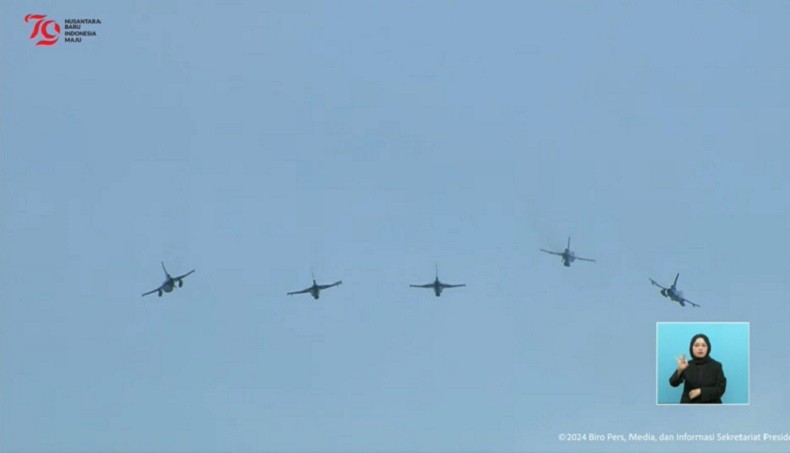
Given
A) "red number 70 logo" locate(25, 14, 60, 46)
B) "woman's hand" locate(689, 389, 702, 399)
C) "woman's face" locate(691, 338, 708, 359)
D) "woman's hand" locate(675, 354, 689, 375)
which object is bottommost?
"woman's hand" locate(689, 389, 702, 399)

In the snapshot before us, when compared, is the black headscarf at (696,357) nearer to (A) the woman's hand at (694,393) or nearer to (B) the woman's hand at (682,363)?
(B) the woman's hand at (682,363)

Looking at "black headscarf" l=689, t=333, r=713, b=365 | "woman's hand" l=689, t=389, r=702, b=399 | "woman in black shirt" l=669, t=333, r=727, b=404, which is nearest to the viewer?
"woman in black shirt" l=669, t=333, r=727, b=404

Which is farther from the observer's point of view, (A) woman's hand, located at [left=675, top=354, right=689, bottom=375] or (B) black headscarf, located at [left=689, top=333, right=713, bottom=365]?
(A) woman's hand, located at [left=675, top=354, right=689, bottom=375]

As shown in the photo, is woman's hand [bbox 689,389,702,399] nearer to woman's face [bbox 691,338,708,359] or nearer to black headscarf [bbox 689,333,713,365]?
black headscarf [bbox 689,333,713,365]

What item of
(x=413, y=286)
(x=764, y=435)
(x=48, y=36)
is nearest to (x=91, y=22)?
(x=48, y=36)

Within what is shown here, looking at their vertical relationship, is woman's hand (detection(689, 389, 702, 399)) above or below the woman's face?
below

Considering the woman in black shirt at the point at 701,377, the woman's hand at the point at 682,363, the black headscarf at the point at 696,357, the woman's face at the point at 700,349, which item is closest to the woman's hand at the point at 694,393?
the woman in black shirt at the point at 701,377

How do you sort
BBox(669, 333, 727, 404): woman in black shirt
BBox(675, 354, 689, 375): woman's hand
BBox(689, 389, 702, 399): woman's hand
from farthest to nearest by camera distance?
BBox(675, 354, 689, 375): woman's hand
BBox(689, 389, 702, 399): woman's hand
BBox(669, 333, 727, 404): woman in black shirt

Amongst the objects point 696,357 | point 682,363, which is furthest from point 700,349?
point 682,363

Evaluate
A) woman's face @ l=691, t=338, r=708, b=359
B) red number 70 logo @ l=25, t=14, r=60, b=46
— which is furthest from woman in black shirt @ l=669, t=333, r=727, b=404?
red number 70 logo @ l=25, t=14, r=60, b=46

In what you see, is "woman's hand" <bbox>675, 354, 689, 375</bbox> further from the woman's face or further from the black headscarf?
the woman's face

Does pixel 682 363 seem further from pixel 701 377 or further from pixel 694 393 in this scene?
pixel 694 393

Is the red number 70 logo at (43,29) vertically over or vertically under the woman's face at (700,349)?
over

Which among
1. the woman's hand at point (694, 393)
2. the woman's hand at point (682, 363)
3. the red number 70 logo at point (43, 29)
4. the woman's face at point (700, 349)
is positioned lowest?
the woman's hand at point (694, 393)
